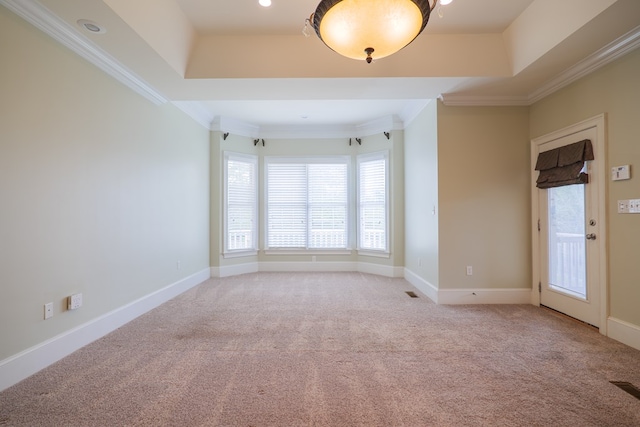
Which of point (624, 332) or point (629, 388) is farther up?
point (624, 332)

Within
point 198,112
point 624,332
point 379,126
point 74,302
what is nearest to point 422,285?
point 624,332

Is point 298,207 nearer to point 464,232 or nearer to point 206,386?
point 464,232

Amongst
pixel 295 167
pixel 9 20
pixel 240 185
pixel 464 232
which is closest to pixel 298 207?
pixel 295 167

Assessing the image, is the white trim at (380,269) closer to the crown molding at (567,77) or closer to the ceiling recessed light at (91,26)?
the crown molding at (567,77)

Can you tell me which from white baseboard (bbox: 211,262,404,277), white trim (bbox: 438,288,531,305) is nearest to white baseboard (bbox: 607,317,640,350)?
white trim (bbox: 438,288,531,305)

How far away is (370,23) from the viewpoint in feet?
5.71

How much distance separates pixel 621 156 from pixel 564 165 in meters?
0.56

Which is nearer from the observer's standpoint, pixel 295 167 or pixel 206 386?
pixel 206 386

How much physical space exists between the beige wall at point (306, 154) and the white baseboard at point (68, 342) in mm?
1943

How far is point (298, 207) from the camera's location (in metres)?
6.32

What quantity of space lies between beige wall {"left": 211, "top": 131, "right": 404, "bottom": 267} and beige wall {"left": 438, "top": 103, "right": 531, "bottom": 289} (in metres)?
1.67

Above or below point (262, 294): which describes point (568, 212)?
above

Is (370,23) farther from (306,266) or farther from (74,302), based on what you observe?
(306,266)

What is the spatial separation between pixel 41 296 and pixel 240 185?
3888 millimetres
